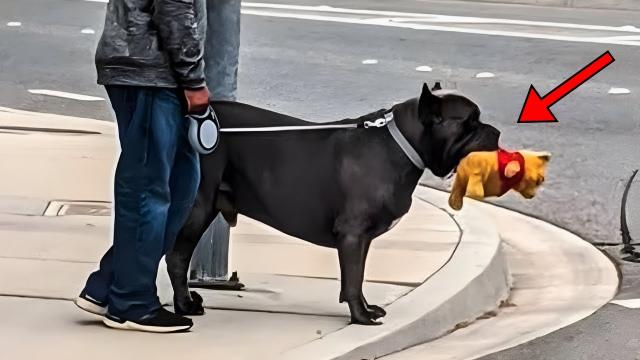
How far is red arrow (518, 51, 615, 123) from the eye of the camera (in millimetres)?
11078

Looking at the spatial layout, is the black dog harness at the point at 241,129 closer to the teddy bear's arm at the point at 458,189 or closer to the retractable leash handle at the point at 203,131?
the retractable leash handle at the point at 203,131

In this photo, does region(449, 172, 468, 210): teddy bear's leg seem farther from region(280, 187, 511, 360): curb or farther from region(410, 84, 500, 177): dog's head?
region(280, 187, 511, 360): curb

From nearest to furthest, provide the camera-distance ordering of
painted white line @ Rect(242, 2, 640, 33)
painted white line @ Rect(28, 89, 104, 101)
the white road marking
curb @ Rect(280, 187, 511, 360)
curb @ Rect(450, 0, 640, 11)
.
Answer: curb @ Rect(280, 187, 511, 360)
painted white line @ Rect(28, 89, 104, 101)
the white road marking
painted white line @ Rect(242, 2, 640, 33)
curb @ Rect(450, 0, 640, 11)

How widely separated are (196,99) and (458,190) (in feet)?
4.00

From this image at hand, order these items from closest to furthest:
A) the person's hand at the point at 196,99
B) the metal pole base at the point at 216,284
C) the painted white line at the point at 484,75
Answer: the person's hand at the point at 196,99 < the metal pole base at the point at 216,284 < the painted white line at the point at 484,75

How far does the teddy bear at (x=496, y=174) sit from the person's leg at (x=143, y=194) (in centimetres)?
122

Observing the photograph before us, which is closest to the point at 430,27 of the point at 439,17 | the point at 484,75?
the point at 439,17

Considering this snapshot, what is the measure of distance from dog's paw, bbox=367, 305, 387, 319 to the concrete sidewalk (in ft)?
0.16

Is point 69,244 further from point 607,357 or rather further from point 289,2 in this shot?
point 289,2

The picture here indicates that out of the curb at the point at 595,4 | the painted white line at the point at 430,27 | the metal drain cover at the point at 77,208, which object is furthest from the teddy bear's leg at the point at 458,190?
the curb at the point at 595,4

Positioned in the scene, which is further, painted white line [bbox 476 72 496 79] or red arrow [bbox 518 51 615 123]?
painted white line [bbox 476 72 496 79]

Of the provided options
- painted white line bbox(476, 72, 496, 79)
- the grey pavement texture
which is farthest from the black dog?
painted white line bbox(476, 72, 496, 79)

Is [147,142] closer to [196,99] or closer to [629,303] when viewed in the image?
[196,99]

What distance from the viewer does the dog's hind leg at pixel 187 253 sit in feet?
19.6
